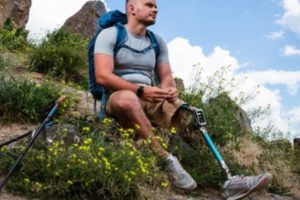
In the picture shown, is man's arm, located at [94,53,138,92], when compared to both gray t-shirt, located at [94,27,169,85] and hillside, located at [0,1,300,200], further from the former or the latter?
hillside, located at [0,1,300,200]

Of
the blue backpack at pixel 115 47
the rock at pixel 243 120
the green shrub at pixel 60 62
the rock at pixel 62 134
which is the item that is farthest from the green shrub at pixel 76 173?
the green shrub at pixel 60 62

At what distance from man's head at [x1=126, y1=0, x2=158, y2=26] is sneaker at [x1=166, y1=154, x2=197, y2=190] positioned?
5.04 feet

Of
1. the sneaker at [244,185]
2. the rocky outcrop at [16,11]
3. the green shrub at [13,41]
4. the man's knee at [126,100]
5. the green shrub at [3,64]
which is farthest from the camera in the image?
the rocky outcrop at [16,11]

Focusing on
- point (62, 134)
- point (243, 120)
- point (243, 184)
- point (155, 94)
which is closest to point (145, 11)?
point (155, 94)

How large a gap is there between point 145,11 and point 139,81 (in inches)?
30.0

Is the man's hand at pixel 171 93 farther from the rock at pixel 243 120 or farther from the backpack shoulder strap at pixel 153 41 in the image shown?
the rock at pixel 243 120

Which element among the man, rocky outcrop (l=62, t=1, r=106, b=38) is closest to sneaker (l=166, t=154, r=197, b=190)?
the man

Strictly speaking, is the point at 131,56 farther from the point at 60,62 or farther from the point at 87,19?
the point at 87,19

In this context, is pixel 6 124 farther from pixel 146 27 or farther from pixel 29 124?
pixel 146 27

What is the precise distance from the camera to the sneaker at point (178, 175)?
588 cm

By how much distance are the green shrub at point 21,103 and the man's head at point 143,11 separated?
4.91ft

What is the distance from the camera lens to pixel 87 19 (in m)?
15.7

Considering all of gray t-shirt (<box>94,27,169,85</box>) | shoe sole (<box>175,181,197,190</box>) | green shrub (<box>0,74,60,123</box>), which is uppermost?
gray t-shirt (<box>94,27,169,85</box>)

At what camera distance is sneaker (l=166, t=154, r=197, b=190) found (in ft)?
19.3
